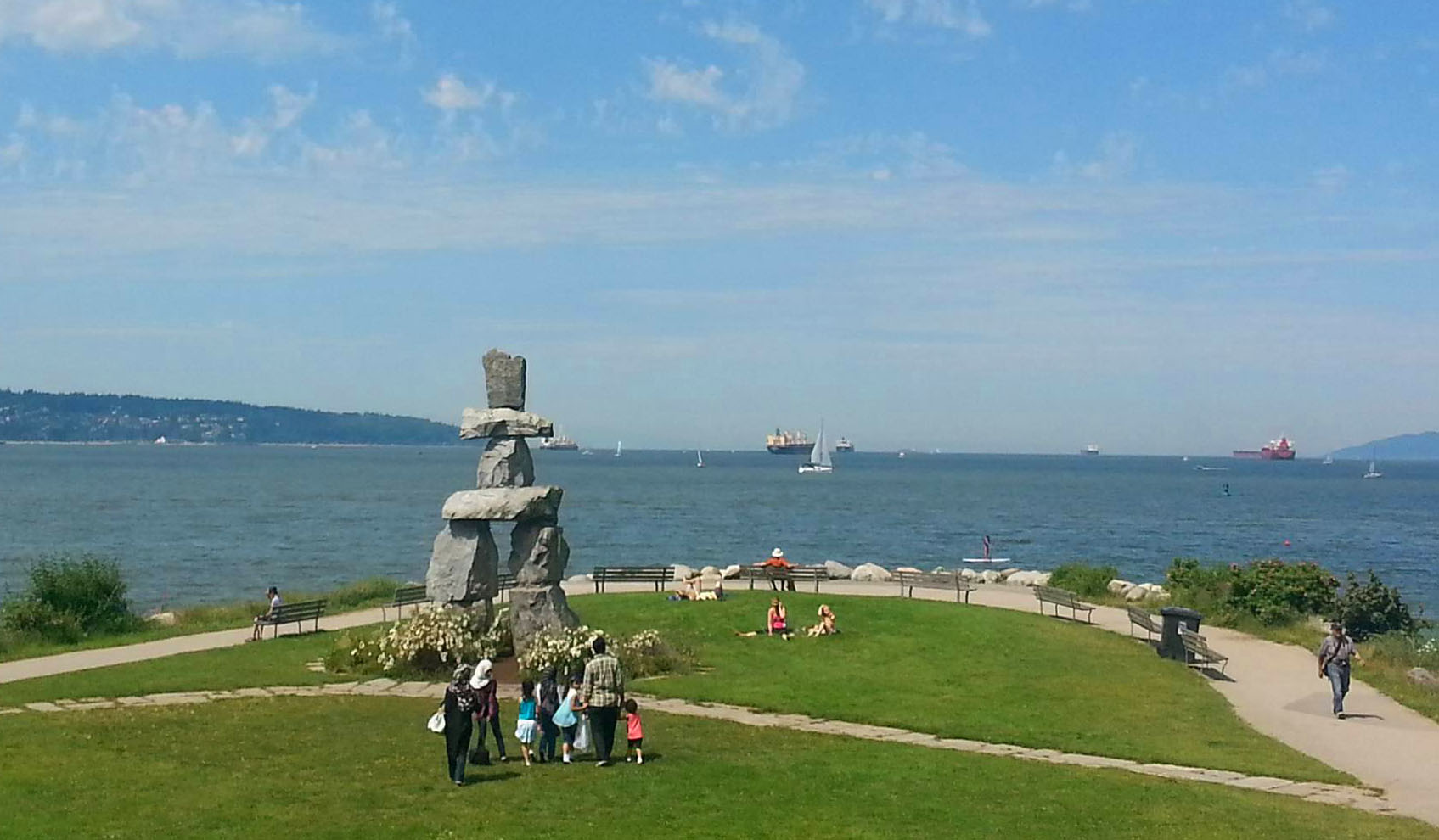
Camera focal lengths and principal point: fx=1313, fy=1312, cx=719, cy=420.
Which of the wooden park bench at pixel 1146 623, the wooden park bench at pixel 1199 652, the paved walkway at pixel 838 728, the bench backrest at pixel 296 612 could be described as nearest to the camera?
the paved walkway at pixel 838 728

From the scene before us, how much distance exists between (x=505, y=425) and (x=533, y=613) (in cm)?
352

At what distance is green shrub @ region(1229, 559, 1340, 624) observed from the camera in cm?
3256

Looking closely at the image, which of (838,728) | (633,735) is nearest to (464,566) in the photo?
(838,728)

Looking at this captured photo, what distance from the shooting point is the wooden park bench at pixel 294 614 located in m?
28.4

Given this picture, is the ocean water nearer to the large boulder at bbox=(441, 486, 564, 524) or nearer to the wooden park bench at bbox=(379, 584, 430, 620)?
the wooden park bench at bbox=(379, 584, 430, 620)

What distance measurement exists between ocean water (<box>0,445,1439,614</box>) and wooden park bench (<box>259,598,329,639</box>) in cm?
2033

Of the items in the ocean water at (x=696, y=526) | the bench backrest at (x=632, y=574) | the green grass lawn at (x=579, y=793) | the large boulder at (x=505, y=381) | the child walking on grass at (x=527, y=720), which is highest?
the large boulder at (x=505, y=381)

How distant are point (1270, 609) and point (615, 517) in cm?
6381

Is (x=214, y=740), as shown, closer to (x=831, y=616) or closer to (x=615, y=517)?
(x=831, y=616)

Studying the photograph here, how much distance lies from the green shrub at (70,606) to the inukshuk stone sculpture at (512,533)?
33.1 feet

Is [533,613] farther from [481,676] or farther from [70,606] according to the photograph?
[70,606]

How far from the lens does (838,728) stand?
61.9 ft

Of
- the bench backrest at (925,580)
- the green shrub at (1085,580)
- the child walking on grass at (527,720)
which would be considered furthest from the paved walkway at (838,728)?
the green shrub at (1085,580)

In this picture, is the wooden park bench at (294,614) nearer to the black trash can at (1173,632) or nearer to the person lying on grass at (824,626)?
the person lying on grass at (824,626)
